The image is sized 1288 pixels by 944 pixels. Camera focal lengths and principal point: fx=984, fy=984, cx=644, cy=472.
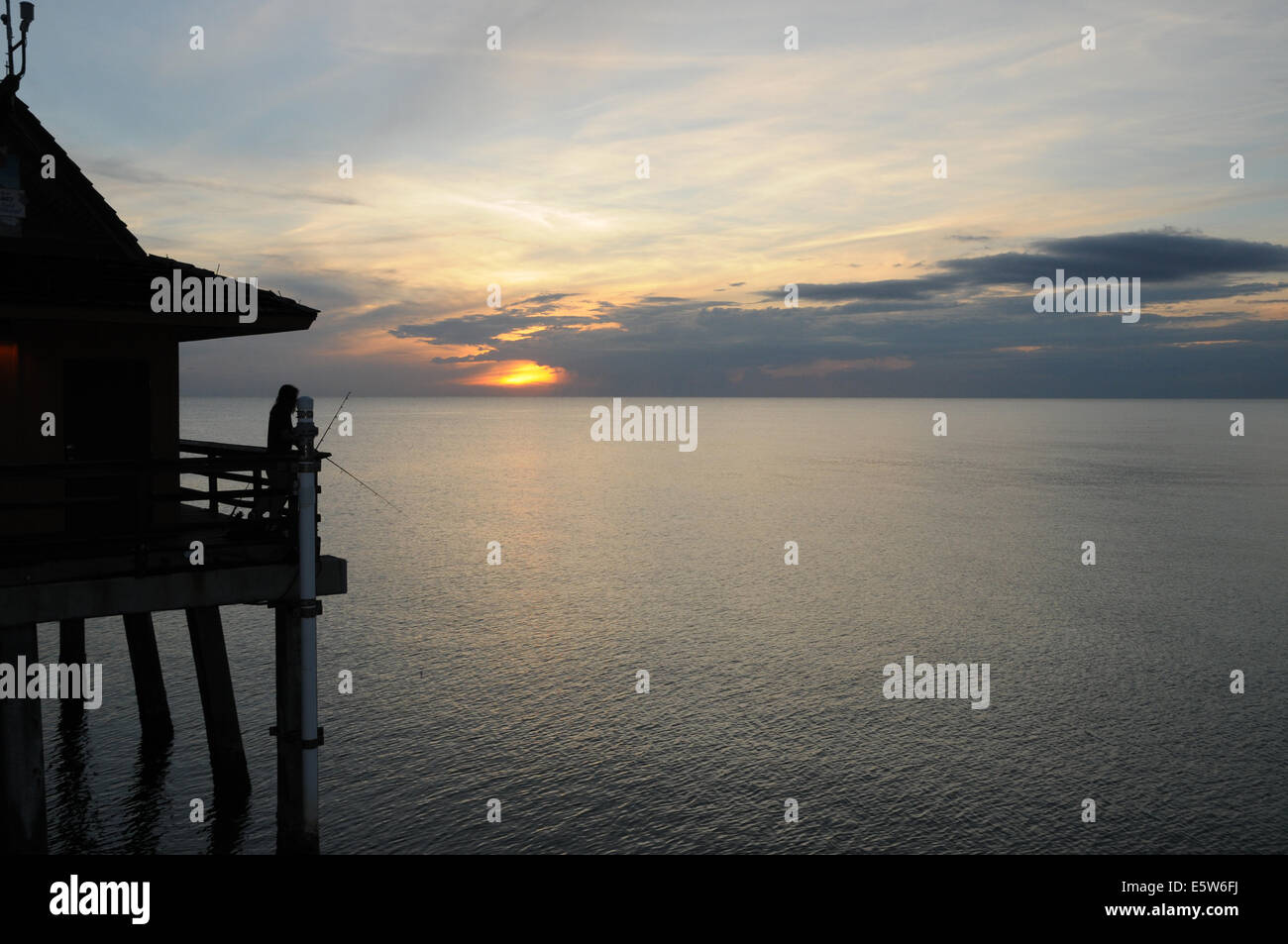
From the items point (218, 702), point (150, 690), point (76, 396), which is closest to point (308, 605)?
point (76, 396)

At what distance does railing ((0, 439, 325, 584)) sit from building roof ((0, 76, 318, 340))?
6.08 ft

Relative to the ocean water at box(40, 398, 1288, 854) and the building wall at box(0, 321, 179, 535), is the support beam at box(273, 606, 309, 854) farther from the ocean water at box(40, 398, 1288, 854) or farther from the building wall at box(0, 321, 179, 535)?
the ocean water at box(40, 398, 1288, 854)

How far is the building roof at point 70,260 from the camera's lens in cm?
1194

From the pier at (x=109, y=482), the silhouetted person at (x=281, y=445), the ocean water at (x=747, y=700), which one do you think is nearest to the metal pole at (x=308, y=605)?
the pier at (x=109, y=482)

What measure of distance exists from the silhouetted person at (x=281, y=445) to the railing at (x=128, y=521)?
0.02 metres

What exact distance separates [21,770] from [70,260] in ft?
21.5

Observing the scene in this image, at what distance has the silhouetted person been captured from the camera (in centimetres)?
1207

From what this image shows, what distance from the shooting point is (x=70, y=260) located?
519 inches

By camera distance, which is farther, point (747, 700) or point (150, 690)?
point (747, 700)

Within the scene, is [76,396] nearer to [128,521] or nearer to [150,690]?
[128,521]

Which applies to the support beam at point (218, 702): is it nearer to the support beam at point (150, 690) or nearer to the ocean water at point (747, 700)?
the ocean water at point (747, 700)

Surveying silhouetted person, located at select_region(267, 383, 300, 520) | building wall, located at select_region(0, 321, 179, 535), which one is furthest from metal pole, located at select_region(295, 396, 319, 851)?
building wall, located at select_region(0, 321, 179, 535)

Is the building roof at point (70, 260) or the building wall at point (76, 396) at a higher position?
the building roof at point (70, 260)

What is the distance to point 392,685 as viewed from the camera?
2744 cm
